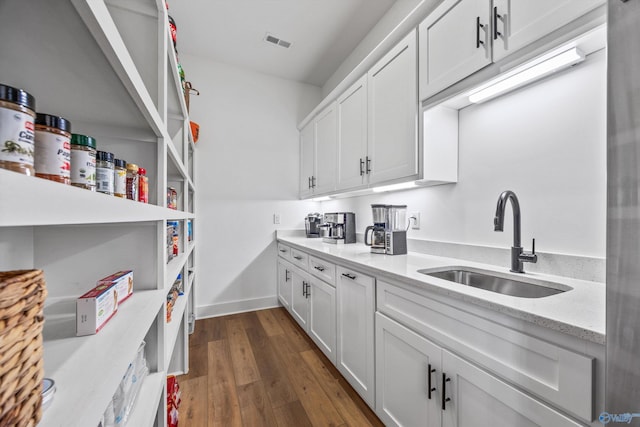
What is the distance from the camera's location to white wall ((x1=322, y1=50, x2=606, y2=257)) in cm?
110

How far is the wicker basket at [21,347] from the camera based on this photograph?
276 millimetres

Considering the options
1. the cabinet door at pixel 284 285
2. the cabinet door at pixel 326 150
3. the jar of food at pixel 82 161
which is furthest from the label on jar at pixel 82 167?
the cabinet door at pixel 284 285

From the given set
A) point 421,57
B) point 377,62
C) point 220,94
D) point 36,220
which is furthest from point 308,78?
point 36,220

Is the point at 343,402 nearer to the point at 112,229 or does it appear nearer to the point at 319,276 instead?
the point at 319,276

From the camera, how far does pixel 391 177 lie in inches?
70.4

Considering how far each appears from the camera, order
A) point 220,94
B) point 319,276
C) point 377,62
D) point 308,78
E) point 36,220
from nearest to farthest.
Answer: point 36,220
point 377,62
point 319,276
point 220,94
point 308,78

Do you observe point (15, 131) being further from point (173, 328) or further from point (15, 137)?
point (173, 328)

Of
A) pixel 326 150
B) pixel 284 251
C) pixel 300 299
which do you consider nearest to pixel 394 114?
pixel 326 150

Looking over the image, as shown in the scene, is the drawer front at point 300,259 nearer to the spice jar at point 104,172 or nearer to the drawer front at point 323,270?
the drawer front at point 323,270

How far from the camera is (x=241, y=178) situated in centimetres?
314

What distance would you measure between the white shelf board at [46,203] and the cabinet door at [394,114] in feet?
4.98

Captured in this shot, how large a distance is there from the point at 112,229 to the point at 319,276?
1481mm

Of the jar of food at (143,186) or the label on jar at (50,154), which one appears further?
the jar of food at (143,186)

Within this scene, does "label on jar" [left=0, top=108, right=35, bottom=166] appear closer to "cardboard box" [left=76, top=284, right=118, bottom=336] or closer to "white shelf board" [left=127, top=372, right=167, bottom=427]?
"cardboard box" [left=76, top=284, right=118, bottom=336]
